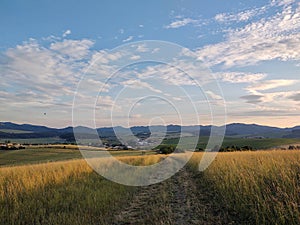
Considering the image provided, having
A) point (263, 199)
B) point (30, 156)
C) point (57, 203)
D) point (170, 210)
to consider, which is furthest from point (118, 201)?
point (30, 156)

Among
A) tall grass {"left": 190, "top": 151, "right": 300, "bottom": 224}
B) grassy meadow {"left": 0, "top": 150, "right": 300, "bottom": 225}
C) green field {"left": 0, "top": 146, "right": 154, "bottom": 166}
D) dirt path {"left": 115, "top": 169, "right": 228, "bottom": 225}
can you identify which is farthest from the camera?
green field {"left": 0, "top": 146, "right": 154, "bottom": 166}

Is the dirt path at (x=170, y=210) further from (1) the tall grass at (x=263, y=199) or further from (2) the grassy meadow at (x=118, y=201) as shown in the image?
(1) the tall grass at (x=263, y=199)

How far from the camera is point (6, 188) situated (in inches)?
419

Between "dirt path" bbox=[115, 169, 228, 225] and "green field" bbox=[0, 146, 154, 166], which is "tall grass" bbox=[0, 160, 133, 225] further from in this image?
"green field" bbox=[0, 146, 154, 166]

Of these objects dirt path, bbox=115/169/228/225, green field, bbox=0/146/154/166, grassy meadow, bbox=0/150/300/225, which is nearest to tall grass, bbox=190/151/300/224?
grassy meadow, bbox=0/150/300/225

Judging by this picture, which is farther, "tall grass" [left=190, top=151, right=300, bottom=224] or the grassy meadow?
the grassy meadow

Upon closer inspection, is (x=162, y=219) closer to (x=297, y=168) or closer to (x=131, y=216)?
(x=131, y=216)

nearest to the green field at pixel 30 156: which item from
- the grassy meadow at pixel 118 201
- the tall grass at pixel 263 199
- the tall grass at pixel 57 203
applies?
the tall grass at pixel 57 203

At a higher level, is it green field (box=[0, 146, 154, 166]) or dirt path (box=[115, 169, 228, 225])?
dirt path (box=[115, 169, 228, 225])

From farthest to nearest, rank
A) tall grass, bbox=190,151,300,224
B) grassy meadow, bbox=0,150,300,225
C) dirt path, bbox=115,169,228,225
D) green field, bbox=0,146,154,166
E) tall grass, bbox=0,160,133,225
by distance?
green field, bbox=0,146,154,166
tall grass, bbox=0,160,133,225
dirt path, bbox=115,169,228,225
grassy meadow, bbox=0,150,300,225
tall grass, bbox=190,151,300,224

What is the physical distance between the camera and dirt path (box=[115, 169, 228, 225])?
739 cm

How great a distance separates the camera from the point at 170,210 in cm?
834

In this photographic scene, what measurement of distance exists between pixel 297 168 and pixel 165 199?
463 cm

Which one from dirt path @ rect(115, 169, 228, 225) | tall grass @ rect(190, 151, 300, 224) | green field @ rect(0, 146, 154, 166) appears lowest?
green field @ rect(0, 146, 154, 166)
